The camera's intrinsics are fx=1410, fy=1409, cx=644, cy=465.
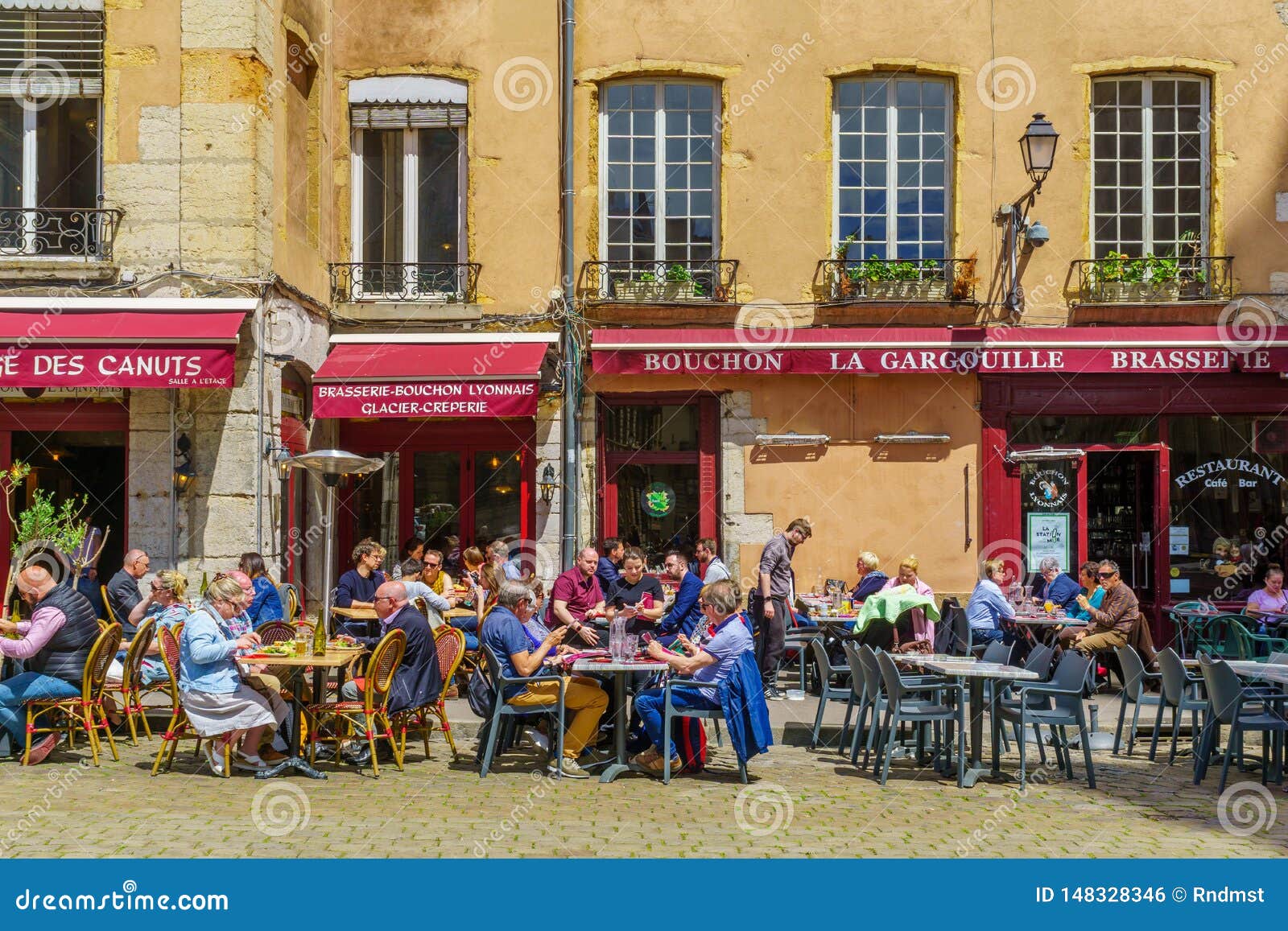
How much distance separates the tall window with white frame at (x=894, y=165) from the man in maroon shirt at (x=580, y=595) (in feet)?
15.7

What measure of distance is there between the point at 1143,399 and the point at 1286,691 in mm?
5245

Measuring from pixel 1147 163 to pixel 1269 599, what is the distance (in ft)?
14.5

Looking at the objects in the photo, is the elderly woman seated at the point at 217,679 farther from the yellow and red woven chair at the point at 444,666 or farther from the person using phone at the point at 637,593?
the person using phone at the point at 637,593

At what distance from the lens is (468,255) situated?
1387 centimetres

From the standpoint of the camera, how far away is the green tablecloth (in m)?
10.7

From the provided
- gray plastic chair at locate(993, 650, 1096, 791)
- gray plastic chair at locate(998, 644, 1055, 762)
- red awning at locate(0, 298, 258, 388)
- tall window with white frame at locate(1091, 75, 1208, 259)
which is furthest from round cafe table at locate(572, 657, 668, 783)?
tall window with white frame at locate(1091, 75, 1208, 259)

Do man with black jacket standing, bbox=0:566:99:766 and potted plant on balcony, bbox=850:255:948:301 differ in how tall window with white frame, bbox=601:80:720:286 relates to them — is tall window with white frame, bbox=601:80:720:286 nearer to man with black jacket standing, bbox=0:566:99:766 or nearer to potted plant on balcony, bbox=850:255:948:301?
potted plant on balcony, bbox=850:255:948:301

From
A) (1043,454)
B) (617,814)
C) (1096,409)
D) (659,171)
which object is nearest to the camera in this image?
(617,814)

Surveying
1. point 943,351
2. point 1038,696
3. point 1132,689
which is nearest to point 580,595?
point 1038,696

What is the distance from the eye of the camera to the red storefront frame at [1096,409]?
44.7 ft

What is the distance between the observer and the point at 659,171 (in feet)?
45.7

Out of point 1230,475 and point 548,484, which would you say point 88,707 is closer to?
point 548,484

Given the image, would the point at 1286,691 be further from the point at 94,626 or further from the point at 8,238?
the point at 8,238

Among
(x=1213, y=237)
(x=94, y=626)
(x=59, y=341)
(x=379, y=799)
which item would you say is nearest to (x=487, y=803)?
(x=379, y=799)
